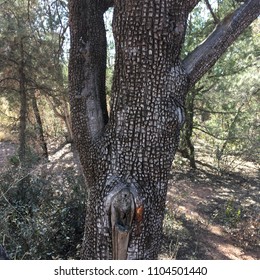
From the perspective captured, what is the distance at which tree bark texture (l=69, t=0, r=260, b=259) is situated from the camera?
2.19m

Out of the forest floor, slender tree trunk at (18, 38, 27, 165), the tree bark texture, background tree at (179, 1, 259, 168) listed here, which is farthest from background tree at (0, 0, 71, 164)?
the tree bark texture

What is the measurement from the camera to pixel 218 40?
255cm

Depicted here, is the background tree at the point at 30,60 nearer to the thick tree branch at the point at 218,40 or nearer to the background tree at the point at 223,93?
the background tree at the point at 223,93

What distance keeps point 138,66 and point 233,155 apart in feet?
23.9

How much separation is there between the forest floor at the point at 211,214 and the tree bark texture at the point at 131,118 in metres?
1.88

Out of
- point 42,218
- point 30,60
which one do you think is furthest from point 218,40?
point 30,60

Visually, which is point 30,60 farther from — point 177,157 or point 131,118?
point 131,118

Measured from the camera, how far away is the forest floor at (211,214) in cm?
476

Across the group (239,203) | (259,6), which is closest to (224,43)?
(259,6)

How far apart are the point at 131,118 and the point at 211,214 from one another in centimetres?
460

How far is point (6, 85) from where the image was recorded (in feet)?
24.2

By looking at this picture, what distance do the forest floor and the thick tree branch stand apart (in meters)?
2.50

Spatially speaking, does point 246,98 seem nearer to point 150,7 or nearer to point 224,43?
point 224,43

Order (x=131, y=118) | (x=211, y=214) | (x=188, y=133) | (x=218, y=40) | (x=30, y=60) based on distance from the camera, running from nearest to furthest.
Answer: (x=131, y=118) → (x=218, y=40) → (x=211, y=214) → (x=30, y=60) → (x=188, y=133)
